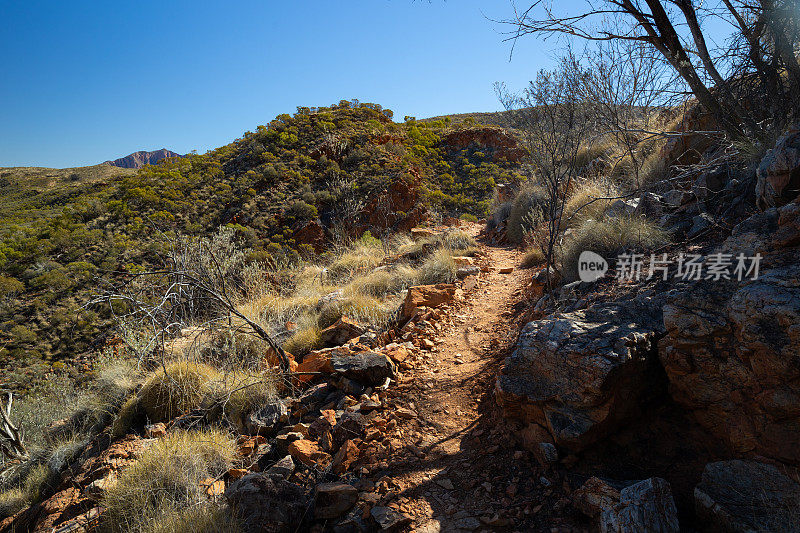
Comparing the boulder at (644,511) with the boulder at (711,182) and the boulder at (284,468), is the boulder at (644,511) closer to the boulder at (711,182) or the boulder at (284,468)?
the boulder at (284,468)

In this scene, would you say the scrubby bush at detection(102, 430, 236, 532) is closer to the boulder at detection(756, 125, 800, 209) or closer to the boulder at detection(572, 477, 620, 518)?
the boulder at detection(572, 477, 620, 518)

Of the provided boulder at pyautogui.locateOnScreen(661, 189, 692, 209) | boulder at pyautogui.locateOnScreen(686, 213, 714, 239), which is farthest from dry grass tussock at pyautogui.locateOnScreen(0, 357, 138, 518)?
boulder at pyautogui.locateOnScreen(661, 189, 692, 209)

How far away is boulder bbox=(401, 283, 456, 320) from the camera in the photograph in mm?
4617

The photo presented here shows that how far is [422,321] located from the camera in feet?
14.3

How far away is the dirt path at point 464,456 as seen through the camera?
1981 mm

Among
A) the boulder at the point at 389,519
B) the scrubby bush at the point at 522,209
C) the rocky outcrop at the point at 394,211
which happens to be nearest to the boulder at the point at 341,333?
the boulder at the point at 389,519

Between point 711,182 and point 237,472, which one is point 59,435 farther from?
point 711,182

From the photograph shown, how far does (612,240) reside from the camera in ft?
13.1

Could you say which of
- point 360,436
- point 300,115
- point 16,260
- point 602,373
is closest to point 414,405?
point 360,436

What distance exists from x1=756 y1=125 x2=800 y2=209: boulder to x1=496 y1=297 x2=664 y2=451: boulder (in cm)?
114

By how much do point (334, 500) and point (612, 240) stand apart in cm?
362

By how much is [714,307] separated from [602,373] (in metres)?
0.71

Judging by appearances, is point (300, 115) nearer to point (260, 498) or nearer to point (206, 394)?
point (206, 394)

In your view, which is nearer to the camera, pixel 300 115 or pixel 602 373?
pixel 602 373
